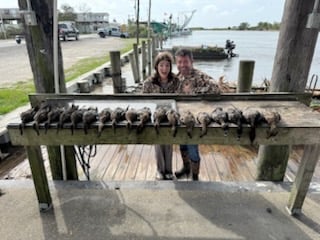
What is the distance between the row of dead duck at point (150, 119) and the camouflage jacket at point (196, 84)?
71 centimetres

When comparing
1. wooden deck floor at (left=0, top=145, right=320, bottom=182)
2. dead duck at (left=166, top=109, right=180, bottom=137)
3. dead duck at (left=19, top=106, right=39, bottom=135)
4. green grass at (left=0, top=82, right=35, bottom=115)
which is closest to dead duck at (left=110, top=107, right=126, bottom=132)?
dead duck at (left=166, top=109, right=180, bottom=137)

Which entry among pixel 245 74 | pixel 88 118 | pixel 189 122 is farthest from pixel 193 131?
pixel 245 74

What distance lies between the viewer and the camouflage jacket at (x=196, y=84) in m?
2.58

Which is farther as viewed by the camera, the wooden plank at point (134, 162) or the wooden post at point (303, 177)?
the wooden plank at point (134, 162)

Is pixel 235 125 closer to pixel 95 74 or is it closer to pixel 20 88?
pixel 20 88

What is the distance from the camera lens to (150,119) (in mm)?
1877

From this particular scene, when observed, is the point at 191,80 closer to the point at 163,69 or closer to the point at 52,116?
the point at 163,69

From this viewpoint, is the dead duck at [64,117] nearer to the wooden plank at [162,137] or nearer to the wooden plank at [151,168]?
the wooden plank at [162,137]

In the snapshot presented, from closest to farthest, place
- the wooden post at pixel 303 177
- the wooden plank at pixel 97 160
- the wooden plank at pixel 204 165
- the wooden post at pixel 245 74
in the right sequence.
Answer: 1. the wooden post at pixel 303 177
2. the wooden plank at pixel 204 165
3. the wooden plank at pixel 97 160
4. the wooden post at pixel 245 74

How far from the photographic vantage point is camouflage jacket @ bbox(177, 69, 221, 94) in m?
2.58

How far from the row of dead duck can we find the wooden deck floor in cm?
139

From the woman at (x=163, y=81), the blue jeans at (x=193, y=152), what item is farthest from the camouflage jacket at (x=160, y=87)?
the blue jeans at (x=193, y=152)

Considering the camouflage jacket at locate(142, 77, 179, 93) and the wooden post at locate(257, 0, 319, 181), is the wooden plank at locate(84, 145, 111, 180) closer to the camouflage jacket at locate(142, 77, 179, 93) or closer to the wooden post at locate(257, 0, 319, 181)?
the camouflage jacket at locate(142, 77, 179, 93)

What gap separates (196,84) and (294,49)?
0.94 metres
